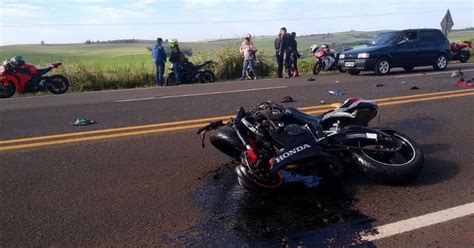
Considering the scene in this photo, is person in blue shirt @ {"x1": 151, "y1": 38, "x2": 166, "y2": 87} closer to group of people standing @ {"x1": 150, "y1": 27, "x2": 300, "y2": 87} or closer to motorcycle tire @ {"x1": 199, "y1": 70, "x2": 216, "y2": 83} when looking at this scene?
group of people standing @ {"x1": 150, "y1": 27, "x2": 300, "y2": 87}

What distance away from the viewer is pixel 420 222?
3.65 meters

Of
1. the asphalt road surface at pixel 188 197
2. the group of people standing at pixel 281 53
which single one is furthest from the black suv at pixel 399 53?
the asphalt road surface at pixel 188 197

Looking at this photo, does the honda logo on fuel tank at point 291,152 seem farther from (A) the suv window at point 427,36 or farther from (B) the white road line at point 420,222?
(A) the suv window at point 427,36

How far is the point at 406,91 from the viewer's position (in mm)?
10609

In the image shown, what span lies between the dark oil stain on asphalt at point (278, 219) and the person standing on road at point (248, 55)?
1308 cm

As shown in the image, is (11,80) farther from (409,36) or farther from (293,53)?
(409,36)

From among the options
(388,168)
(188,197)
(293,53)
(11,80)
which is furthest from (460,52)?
(188,197)

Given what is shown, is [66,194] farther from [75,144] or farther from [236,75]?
[236,75]

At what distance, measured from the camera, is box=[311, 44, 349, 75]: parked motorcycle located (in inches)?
719

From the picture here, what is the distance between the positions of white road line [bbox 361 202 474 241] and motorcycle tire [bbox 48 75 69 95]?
43.6 feet

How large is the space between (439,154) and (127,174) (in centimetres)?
388

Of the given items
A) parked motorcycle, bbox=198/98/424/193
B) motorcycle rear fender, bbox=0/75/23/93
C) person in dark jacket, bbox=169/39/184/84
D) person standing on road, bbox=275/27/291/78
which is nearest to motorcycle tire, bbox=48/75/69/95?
motorcycle rear fender, bbox=0/75/23/93

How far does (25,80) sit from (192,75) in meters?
5.74

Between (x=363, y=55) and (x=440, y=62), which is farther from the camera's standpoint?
(x=440, y=62)
